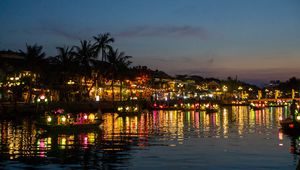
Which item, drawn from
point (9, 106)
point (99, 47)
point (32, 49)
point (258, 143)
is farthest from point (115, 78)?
point (258, 143)

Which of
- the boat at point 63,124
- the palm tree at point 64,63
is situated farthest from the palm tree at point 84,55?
the boat at point 63,124

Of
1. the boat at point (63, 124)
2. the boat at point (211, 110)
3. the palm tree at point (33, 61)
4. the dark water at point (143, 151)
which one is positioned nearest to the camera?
the dark water at point (143, 151)

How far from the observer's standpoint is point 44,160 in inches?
1210

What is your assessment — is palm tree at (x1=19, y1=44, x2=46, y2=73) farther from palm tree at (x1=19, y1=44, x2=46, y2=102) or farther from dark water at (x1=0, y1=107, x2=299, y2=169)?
dark water at (x1=0, y1=107, x2=299, y2=169)

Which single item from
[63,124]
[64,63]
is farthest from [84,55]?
[63,124]

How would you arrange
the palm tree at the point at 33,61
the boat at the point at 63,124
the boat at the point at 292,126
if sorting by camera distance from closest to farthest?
1. the boat at the point at 63,124
2. the boat at the point at 292,126
3. the palm tree at the point at 33,61

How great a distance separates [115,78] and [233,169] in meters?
89.2

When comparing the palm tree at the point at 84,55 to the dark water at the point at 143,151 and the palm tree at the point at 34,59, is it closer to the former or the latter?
the palm tree at the point at 34,59

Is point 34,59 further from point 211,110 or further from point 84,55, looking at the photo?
point 211,110

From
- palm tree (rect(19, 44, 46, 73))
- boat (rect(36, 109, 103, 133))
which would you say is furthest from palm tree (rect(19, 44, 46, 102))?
boat (rect(36, 109, 103, 133))

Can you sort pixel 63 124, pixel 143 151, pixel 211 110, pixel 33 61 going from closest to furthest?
pixel 143 151 < pixel 63 124 < pixel 33 61 < pixel 211 110

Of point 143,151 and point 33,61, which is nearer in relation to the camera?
point 143,151

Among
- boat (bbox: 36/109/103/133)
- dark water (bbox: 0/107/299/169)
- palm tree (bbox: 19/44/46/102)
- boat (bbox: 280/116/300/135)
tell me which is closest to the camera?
dark water (bbox: 0/107/299/169)

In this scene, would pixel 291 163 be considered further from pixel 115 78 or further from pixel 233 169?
pixel 115 78
